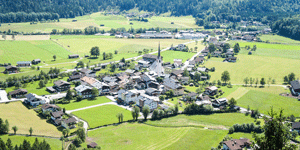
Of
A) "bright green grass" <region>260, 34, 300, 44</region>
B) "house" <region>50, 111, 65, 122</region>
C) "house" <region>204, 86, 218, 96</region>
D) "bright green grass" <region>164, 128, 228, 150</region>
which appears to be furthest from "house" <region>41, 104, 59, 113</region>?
"bright green grass" <region>260, 34, 300, 44</region>

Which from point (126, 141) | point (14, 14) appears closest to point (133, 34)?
point (14, 14)

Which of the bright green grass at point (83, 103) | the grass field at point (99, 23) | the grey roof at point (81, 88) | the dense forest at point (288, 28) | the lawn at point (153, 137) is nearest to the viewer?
the lawn at point (153, 137)

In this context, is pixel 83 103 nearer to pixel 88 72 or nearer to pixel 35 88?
pixel 35 88

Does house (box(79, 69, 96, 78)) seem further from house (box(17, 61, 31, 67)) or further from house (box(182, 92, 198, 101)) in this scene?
house (box(182, 92, 198, 101))

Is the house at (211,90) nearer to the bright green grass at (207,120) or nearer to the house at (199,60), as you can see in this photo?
the bright green grass at (207,120)

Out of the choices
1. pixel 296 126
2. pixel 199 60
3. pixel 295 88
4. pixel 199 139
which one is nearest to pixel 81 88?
pixel 199 139

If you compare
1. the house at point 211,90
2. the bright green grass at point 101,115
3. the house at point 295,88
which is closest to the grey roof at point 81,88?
the bright green grass at point 101,115

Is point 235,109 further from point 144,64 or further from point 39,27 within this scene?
point 39,27
